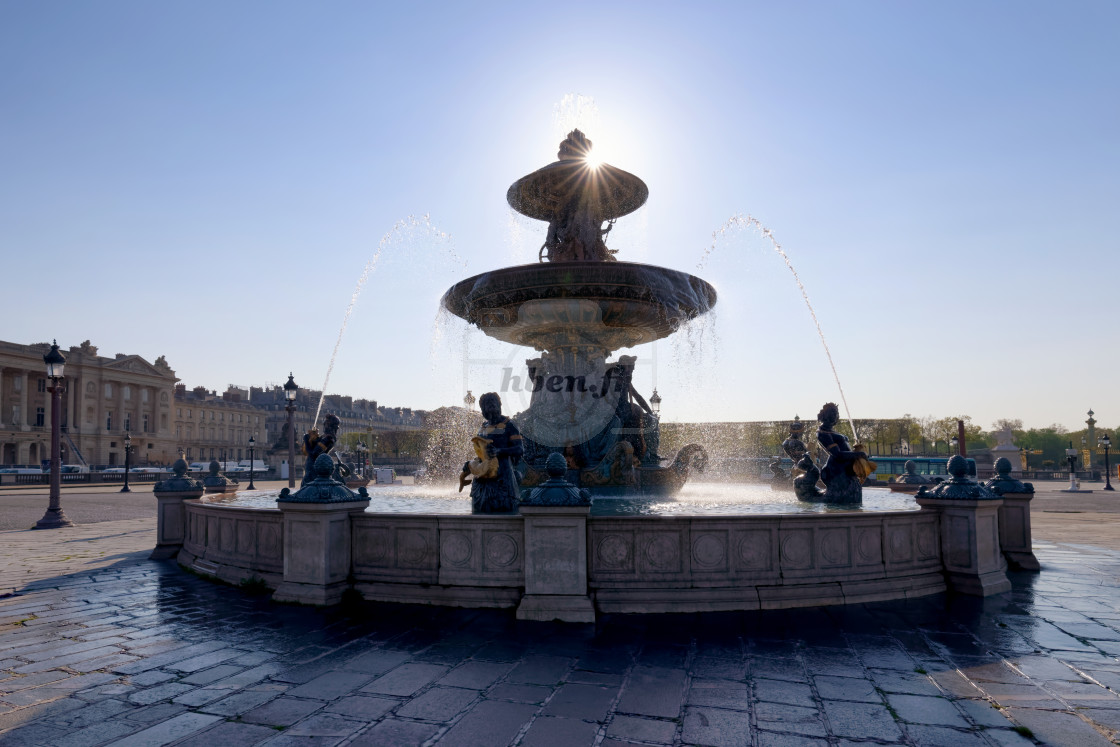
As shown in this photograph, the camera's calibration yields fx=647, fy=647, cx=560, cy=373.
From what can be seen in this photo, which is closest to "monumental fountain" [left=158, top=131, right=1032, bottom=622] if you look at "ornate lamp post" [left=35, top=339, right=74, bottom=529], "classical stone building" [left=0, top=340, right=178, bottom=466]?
"ornate lamp post" [left=35, top=339, right=74, bottom=529]

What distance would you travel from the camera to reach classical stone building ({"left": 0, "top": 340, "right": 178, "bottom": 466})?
73500 mm

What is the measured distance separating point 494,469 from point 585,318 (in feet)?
18.0

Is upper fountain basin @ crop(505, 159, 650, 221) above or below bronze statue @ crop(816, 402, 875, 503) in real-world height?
above

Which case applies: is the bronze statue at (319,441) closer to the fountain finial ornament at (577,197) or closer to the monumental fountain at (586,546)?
the monumental fountain at (586,546)

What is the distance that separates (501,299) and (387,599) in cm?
692

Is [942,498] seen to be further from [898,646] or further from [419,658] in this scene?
[419,658]

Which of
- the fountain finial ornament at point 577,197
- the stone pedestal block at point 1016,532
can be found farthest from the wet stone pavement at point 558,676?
the fountain finial ornament at point 577,197

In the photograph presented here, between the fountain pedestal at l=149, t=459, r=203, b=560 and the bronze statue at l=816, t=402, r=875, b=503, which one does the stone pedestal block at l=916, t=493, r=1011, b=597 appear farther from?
the fountain pedestal at l=149, t=459, r=203, b=560

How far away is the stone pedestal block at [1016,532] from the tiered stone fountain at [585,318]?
5.36 m

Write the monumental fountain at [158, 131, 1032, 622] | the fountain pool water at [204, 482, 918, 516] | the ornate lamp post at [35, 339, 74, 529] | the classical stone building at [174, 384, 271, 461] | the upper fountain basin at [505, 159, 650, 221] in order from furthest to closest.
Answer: the classical stone building at [174, 384, 271, 461], the ornate lamp post at [35, 339, 74, 529], the upper fountain basin at [505, 159, 650, 221], the fountain pool water at [204, 482, 918, 516], the monumental fountain at [158, 131, 1032, 622]

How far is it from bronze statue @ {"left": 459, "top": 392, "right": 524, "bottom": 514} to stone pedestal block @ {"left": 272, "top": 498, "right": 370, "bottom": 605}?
1258mm

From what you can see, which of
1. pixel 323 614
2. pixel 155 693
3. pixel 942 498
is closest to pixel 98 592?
pixel 323 614

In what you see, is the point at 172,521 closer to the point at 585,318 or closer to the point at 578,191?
the point at 585,318

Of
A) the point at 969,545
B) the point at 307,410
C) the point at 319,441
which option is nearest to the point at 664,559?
the point at 969,545
